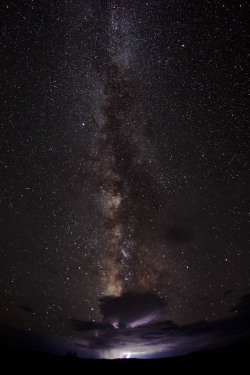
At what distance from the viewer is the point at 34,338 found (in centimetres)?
3331

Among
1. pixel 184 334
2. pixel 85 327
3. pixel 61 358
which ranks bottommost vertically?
pixel 184 334

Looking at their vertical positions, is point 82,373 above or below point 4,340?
above

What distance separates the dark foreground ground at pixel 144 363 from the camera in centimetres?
582

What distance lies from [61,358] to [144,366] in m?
3.18

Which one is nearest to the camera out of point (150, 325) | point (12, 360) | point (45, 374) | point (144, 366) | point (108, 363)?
point (45, 374)

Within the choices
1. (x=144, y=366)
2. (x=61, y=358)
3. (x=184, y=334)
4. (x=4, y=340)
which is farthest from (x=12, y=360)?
(x=4, y=340)

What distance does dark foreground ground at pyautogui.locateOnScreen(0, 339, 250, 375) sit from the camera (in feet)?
19.1

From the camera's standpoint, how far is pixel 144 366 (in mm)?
7195

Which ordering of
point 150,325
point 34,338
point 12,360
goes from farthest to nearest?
point 34,338 → point 150,325 → point 12,360

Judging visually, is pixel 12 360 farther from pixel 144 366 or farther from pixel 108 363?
pixel 144 366

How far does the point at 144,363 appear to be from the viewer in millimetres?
7602

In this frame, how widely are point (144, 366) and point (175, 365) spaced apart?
3.95 feet

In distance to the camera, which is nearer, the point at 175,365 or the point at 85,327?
the point at 175,365

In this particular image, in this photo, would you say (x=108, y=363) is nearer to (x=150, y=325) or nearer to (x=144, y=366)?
(x=144, y=366)
